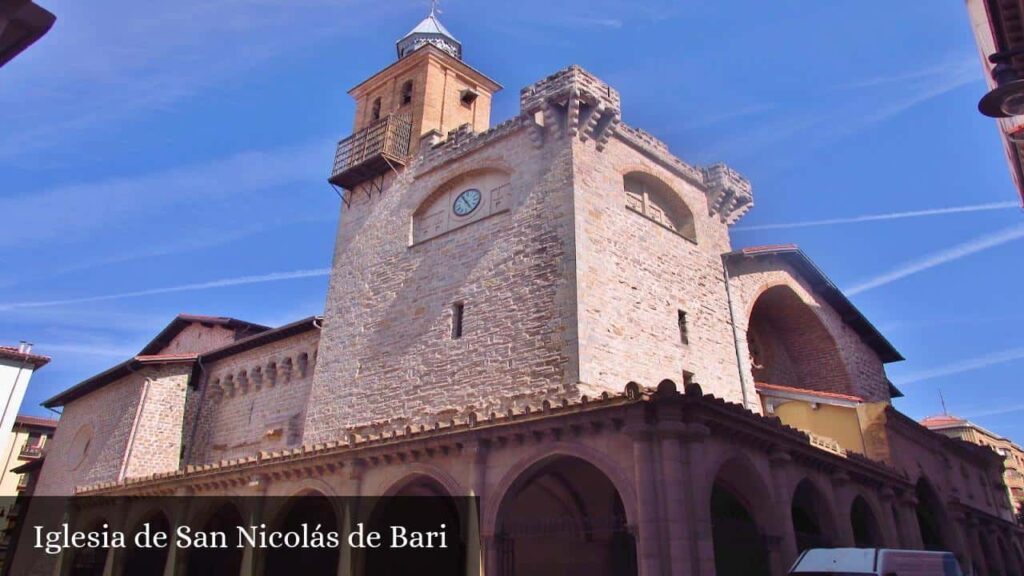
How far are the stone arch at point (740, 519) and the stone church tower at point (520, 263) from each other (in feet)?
9.50

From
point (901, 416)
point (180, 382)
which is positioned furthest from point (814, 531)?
point (180, 382)

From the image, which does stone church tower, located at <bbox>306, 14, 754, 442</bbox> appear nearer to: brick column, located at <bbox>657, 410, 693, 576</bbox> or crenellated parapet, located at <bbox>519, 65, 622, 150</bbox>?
crenellated parapet, located at <bbox>519, 65, 622, 150</bbox>

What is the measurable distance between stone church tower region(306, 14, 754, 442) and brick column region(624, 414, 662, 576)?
12.9 ft

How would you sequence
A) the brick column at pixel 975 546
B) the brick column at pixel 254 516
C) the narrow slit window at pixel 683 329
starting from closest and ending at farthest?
the brick column at pixel 254 516 → the narrow slit window at pixel 683 329 → the brick column at pixel 975 546

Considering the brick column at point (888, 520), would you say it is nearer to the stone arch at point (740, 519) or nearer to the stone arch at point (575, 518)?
the stone arch at point (740, 519)

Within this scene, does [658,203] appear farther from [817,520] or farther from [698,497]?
[698,497]

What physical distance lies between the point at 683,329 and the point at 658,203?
11.9 feet

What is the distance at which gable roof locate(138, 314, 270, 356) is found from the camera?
2638cm

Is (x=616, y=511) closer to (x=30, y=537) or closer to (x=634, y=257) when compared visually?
(x=634, y=257)

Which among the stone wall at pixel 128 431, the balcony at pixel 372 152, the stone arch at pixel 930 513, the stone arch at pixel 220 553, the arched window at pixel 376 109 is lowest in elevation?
the stone arch at pixel 220 553

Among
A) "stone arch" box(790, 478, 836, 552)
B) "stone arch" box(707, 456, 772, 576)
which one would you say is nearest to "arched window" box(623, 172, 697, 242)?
"stone arch" box(707, 456, 772, 576)

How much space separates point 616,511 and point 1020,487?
169 feet

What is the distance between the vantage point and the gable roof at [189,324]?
86.5ft

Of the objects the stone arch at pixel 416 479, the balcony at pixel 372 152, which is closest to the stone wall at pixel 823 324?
the stone arch at pixel 416 479
